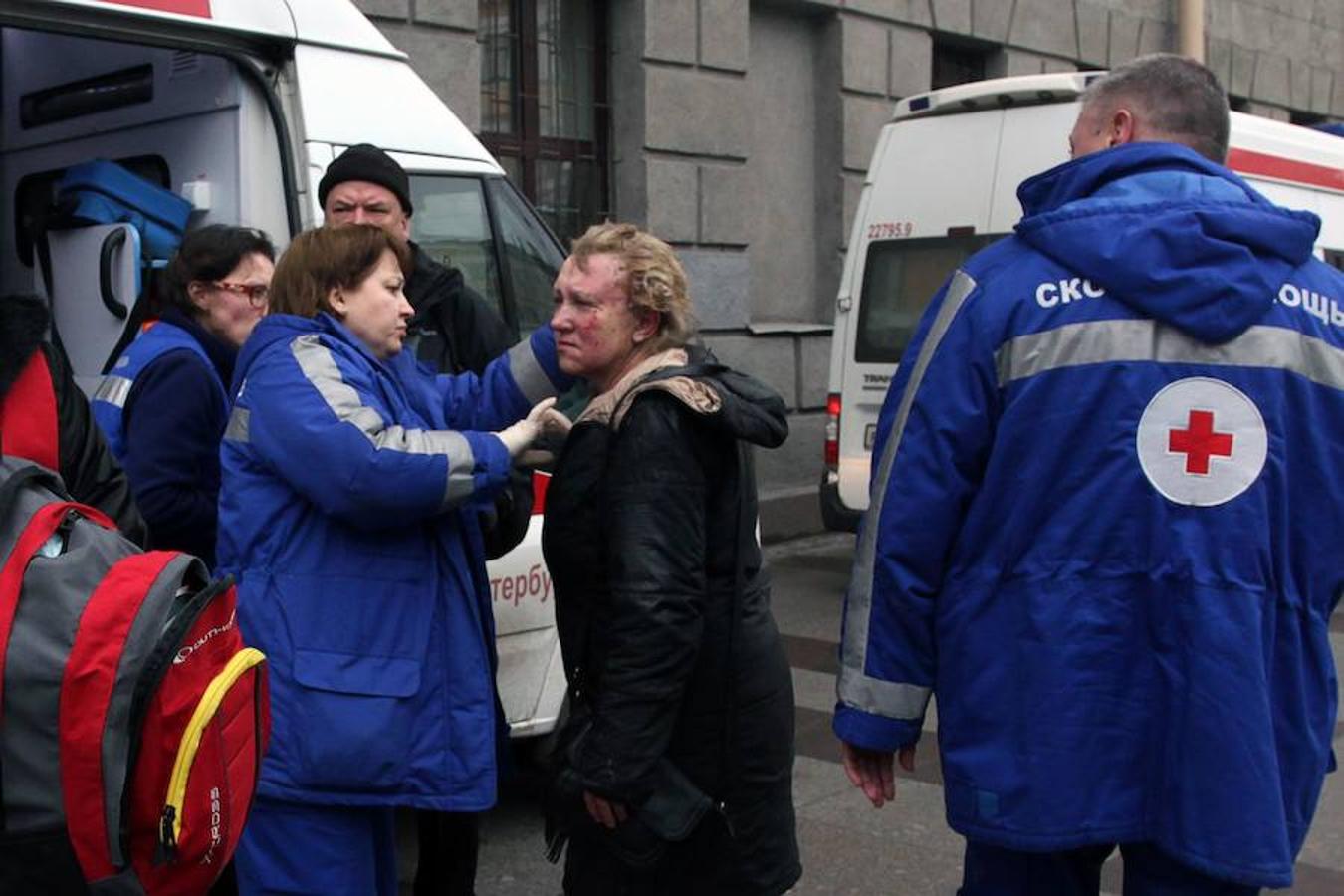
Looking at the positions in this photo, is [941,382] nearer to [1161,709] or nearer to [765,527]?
[1161,709]

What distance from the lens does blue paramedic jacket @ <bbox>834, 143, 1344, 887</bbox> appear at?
7.55ft

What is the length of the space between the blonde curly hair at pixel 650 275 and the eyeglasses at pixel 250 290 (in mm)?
1154

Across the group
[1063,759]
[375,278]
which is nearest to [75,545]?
[375,278]

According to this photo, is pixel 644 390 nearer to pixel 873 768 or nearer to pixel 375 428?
pixel 375 428

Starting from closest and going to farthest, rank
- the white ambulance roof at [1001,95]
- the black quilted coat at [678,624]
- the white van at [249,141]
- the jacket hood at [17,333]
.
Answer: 1. the jacket hood at [17,333]
2. the black quilted coat at [678,624]
3. the white van at [249,141]
4. the white ambulance roof at [1001,95]

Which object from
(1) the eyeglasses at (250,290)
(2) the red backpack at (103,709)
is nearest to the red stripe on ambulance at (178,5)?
(1) the eyeglasses at (250,290)

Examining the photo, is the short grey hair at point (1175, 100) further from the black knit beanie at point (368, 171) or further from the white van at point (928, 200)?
the white van at point (928, 200)

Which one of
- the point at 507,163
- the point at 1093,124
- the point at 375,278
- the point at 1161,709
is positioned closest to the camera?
the point at 1161,709

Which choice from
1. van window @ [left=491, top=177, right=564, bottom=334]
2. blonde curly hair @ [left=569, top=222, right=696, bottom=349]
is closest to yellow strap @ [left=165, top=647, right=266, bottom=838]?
blonde curly hair @ [left=569, top=222, right=696, bottom=349]

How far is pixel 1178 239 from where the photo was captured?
2.30 m

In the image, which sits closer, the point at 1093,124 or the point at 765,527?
the point at 1093,124

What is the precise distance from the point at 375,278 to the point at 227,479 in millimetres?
451

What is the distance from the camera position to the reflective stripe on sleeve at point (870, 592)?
2.46 metres

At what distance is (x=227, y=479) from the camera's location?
2.92 metres
